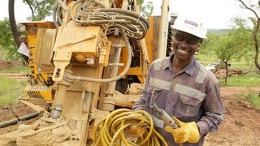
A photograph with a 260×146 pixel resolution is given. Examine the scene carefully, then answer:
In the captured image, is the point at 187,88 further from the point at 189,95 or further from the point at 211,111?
the point at 211,111

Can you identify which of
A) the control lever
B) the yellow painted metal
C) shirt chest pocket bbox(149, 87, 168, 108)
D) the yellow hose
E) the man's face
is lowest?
the yellow painted metal

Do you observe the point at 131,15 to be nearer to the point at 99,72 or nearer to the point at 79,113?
Answer: the point at 99,72

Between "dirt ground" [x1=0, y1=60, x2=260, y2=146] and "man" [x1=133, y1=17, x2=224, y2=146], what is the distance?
452cm

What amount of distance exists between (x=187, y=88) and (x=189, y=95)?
6cm

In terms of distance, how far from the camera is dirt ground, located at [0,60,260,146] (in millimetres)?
7762

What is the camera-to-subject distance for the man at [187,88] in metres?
2.93

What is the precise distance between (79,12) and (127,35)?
70cm

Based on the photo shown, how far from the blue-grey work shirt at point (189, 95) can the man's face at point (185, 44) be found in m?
0.12

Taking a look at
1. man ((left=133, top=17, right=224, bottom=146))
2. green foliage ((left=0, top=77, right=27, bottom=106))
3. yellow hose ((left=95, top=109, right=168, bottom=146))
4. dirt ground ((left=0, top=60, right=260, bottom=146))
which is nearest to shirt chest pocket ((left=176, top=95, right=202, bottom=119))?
man ((left=133, top=17, right=224, bottom=146))

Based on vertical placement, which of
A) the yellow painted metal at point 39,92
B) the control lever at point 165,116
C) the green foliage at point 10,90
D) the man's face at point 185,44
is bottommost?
the green foliage at point 10,90

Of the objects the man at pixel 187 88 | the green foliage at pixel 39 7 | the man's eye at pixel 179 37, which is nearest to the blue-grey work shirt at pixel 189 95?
the man at pixel 187 88

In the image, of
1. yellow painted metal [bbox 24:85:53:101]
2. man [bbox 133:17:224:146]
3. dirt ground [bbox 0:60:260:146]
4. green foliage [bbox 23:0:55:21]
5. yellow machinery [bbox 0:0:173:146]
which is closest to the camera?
man [bbox 133:17:224:146]

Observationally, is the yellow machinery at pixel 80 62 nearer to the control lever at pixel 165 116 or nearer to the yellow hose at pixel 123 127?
the yellow hose at pixel 123 127

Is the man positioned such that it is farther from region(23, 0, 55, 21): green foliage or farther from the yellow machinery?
region(23, 0, 55, 21): green foliage
